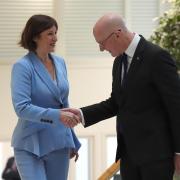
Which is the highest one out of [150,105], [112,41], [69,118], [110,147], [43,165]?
[112,41]

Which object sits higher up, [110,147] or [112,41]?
[112,41]

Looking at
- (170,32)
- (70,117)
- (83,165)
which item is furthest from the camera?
(83,165)

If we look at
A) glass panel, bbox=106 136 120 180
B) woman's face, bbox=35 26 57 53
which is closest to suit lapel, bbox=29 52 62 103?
woman's face, bbox=35 26 57 53

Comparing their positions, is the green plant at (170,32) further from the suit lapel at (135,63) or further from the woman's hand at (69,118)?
the suit lapel at (135,63)

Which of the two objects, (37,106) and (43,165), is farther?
(43,165)

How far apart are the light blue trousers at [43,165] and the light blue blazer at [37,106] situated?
50mm

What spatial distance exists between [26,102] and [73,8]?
3884 millimetres

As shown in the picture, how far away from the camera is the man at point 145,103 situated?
8.84ft

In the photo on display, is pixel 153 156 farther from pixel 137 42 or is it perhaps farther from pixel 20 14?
pixel 20 14

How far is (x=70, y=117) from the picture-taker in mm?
3275

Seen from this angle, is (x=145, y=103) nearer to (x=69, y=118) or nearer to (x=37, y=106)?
(x=69, y=118)

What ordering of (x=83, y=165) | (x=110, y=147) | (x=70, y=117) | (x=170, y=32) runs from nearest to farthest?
1. (x=70, y=117)
2. (x=170, y=32)
3. (x=110, y=147)
4. (x=83, y=165)

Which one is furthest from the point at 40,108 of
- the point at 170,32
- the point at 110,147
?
the point at 110,147

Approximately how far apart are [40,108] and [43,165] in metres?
0.43
